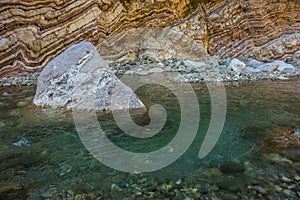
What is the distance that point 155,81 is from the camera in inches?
273

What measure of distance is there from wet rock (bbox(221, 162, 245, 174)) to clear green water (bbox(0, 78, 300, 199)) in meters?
0.02

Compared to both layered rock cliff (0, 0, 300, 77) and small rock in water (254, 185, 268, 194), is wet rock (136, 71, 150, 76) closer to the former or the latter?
layered rock cliff (0, 0, 300, 77)

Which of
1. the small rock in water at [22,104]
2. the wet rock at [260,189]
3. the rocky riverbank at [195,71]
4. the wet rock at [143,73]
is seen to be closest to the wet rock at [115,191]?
the wet rock at [260,189]

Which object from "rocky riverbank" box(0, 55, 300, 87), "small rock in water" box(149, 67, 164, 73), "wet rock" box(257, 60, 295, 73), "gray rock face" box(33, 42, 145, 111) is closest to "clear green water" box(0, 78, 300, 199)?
"gray rock face" box(33, 42, 145, 111)

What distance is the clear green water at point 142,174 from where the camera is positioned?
1.94 metres

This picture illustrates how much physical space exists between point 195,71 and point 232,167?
6.08m

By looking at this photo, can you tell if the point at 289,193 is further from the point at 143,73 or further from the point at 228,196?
the point at 143,73

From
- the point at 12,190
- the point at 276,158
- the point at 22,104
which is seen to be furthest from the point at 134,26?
the point at 12,190

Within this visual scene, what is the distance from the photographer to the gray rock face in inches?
161

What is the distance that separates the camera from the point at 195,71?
26.5 ft

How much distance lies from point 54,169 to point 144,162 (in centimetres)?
88

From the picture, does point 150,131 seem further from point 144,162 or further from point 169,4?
point 169,4

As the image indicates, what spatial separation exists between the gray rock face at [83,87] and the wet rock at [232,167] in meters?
2.07

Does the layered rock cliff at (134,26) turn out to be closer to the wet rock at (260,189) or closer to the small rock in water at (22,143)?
the small rock in water at (22,143)
